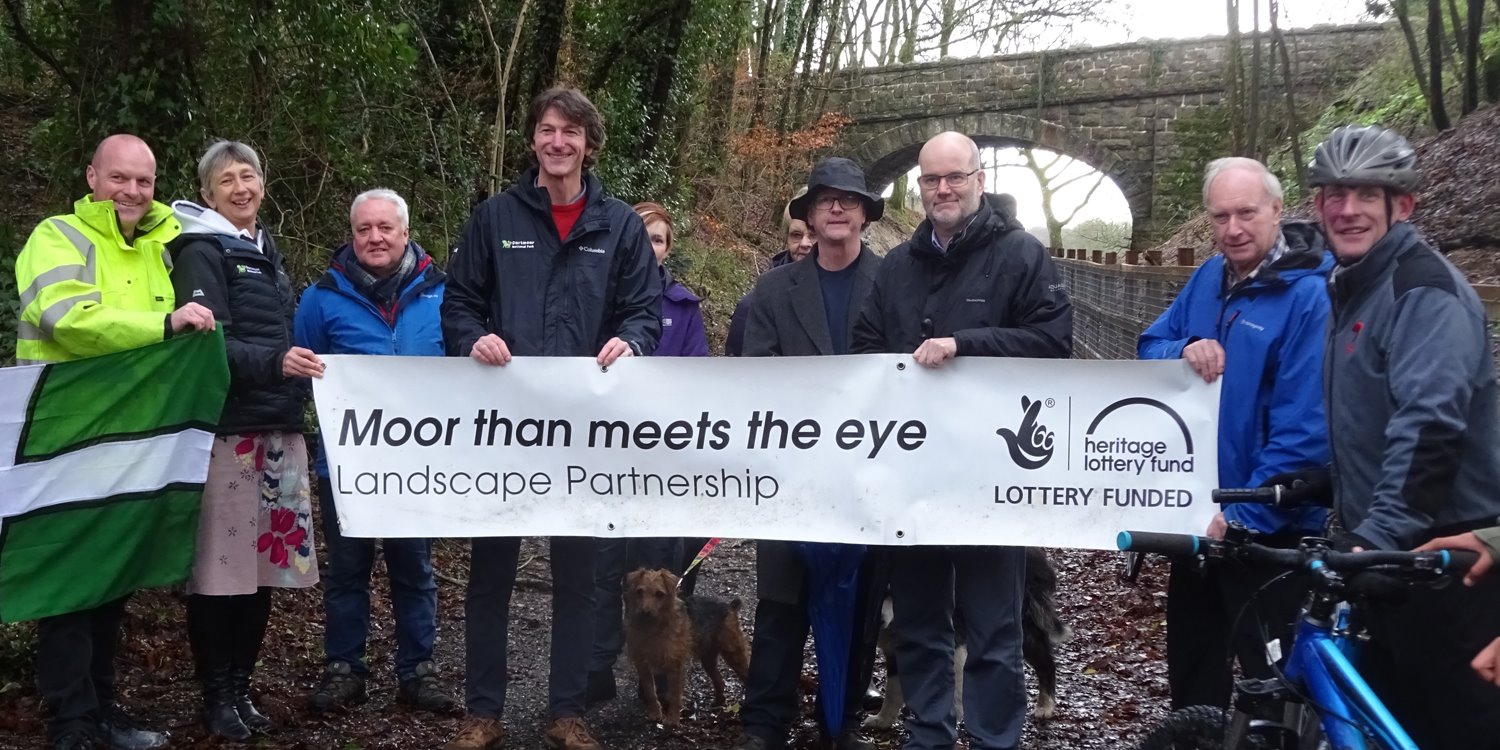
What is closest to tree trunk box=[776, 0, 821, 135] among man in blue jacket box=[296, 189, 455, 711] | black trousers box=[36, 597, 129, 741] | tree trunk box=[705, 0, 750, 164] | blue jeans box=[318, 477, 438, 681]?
tree trunk box=[705, 0, 750, 164]

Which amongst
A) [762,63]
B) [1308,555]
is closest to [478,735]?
[1308,555]

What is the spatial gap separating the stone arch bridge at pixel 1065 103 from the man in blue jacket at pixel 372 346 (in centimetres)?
2520

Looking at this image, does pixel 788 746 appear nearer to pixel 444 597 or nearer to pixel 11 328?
pixel 444 597

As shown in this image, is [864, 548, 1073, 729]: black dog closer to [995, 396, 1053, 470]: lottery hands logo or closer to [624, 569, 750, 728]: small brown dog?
[624, 569, 750, 728]: small brown dog

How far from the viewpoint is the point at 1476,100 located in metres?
16.6

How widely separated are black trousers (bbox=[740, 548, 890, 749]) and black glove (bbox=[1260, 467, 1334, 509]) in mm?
1637

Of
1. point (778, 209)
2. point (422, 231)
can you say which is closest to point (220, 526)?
point (422, 231)

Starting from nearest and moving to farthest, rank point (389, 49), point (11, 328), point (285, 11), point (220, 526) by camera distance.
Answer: point (220, 526), point (11, 328), point (285, 11), point (389, 49)

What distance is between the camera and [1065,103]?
30.8m

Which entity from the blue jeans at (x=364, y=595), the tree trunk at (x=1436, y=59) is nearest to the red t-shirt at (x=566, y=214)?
the blue jeans at (x=364, y=595)

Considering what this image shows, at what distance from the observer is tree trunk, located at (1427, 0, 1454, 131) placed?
50.3ft

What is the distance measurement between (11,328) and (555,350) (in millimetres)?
5173

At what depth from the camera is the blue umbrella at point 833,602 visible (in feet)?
16.4

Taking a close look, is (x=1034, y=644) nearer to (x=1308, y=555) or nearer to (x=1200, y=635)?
(x=1200, y=635)
